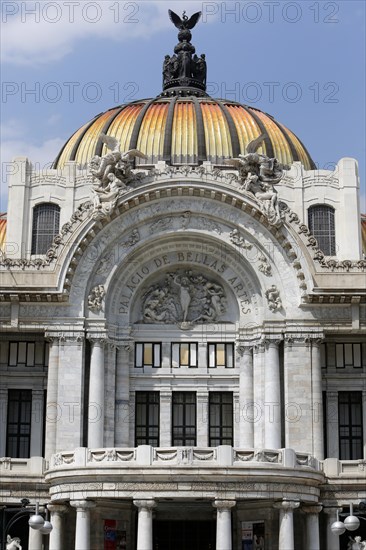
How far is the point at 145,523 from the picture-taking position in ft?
163

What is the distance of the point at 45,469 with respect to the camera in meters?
54.5

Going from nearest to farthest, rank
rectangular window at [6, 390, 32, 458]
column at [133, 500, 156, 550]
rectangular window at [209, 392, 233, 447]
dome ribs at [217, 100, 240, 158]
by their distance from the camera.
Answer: column at [133, 500, 156, 550] → rectangular window at [6, 390, 32, 458] → rectangular window at [209, 392, 233, 447] → dome ribs at [217, 100, 240, 158]

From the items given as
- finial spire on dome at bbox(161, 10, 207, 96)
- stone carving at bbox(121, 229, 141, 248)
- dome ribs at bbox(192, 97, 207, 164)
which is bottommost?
stone carving at bbox(121, 229, 141, 248)

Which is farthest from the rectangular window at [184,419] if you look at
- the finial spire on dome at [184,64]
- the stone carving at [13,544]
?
the finial spire on dome at [184,64]

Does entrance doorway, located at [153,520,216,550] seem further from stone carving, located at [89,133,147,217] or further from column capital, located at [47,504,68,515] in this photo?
stone carving, located at [89,133,147,217]

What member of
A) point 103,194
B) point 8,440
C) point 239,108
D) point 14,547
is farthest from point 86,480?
point 239,108

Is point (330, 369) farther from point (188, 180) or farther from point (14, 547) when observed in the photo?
point (14, 547)

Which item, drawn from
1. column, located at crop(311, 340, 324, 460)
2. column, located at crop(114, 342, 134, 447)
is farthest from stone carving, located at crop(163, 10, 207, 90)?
column, located at crop(311, 340, 324, 460)

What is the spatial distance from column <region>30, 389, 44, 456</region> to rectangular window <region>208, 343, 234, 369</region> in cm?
832

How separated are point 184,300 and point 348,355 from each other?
330 inches

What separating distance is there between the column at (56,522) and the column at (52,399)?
275cm

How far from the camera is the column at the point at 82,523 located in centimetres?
5025

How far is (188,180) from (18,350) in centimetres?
1154

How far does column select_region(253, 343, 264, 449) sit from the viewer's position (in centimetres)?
5619
